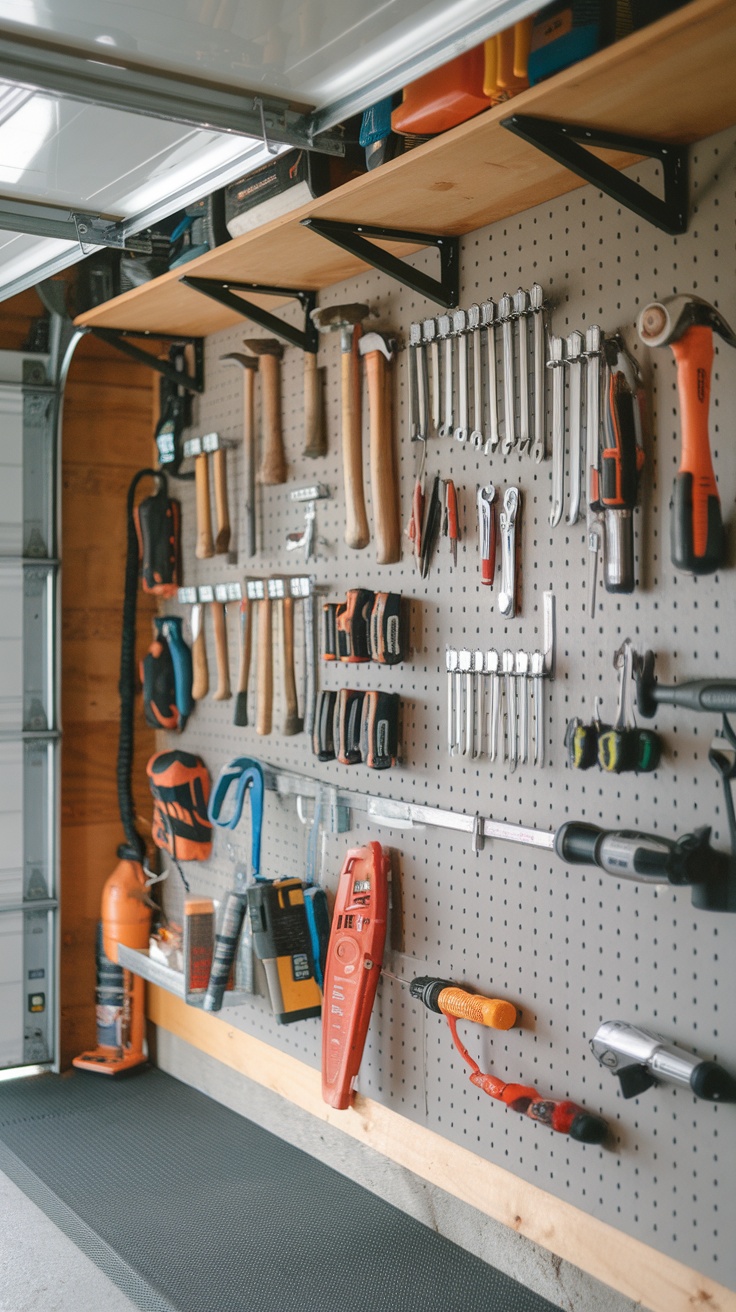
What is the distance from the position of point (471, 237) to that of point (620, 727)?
1.20 metres

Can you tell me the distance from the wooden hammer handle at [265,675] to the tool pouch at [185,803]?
53 centimetres

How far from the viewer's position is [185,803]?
385 centimetres

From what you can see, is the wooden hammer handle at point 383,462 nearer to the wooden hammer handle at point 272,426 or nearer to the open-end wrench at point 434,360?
the open-end wrench at point 434,360

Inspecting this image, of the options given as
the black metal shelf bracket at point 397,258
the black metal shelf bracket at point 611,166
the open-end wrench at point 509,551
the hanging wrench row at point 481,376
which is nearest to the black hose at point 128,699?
the hanging wrench row at point 481,376

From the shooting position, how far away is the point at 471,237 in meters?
2.68

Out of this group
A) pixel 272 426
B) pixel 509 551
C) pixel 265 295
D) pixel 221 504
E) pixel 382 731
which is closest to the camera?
pixel 509 551

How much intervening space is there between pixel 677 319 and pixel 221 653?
214 centimetres

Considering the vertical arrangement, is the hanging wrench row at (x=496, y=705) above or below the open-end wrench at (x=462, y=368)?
below

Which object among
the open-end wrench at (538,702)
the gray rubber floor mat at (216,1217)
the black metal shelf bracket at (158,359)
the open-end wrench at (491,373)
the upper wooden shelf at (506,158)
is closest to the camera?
the upper wooden shelf at (506,158)

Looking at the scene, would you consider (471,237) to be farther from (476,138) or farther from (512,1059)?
(512,1059)

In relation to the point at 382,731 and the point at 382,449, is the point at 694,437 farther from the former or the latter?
the point at 382,731

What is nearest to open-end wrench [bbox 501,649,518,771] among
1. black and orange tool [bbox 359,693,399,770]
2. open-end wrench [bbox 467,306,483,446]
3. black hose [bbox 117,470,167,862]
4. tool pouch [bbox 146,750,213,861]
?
black and orange tool [bbox 359,693,399,770]

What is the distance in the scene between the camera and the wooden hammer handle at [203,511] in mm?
3729

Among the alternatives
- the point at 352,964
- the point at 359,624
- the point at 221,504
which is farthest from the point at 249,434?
the point at 352,964
